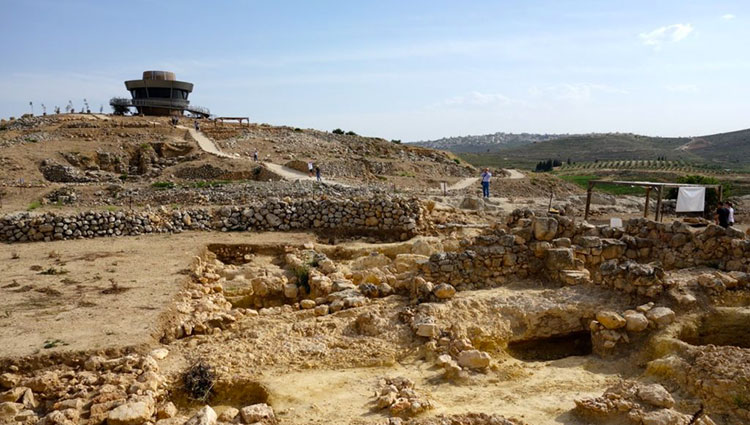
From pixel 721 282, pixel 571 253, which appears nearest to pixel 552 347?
pixel 571 253

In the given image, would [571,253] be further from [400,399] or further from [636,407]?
[400,399]

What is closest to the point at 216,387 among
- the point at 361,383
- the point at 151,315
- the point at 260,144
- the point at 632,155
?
the point at 361,383

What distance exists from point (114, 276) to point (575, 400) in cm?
919

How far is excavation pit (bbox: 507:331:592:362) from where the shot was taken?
7824 millimetres

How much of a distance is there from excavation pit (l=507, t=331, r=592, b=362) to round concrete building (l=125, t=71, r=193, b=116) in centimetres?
4988

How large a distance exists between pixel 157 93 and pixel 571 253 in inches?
1988

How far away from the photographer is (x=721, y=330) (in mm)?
7324

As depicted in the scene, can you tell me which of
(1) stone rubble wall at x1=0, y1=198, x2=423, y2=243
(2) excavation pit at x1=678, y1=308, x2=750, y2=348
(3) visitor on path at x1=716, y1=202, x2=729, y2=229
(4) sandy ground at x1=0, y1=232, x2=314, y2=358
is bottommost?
(4) sandy ground at x1=0, y1=232, x2=314, y2=358

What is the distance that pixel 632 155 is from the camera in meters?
88.2

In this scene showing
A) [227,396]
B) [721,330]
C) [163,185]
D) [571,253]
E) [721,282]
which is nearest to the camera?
[227,396]

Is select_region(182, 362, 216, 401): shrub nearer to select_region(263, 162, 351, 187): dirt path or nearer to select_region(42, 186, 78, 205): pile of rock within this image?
select_region(42, 186, 78, 205): pile of rock

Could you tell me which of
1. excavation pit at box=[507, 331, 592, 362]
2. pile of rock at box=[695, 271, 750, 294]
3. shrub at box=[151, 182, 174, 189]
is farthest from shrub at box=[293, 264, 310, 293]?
shrub at box=[151, 182, 174, 189]

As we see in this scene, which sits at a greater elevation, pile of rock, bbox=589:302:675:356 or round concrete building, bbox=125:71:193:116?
round concrete building, bbox=125:71:193:116

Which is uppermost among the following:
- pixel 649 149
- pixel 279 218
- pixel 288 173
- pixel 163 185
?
pixel 649 149
